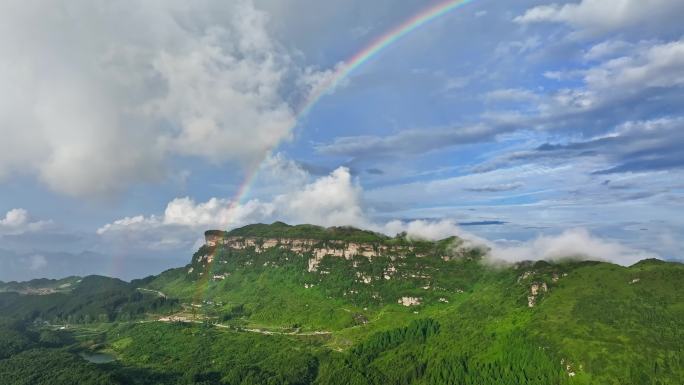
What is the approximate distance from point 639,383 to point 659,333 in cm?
2960

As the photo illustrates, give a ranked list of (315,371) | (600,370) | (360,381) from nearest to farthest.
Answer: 1. (600,370)
2. (360,381)
3. (315,371)

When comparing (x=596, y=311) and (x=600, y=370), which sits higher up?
(x=596, y=311)

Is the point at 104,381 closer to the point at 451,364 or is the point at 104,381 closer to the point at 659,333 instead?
the point at 451,364

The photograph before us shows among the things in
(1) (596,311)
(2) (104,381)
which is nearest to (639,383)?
(1) (596,311)

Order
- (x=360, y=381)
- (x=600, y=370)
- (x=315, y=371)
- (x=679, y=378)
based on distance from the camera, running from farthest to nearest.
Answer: (x=315, y=371) < (x=360, y=381) < (x=600, y=370) < (x=679, y=378)

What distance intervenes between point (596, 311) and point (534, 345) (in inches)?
1353

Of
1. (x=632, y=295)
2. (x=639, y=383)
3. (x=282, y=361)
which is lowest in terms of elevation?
(x=639, y=383)

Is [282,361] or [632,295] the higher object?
→ [632,295]

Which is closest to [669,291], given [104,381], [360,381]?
[360,381]

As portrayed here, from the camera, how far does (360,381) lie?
577ft

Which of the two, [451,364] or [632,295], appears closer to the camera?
[451,364]

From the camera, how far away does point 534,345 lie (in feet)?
613

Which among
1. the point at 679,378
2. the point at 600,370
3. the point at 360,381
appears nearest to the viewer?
the point at 679,378

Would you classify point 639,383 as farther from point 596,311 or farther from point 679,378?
point 596,311
